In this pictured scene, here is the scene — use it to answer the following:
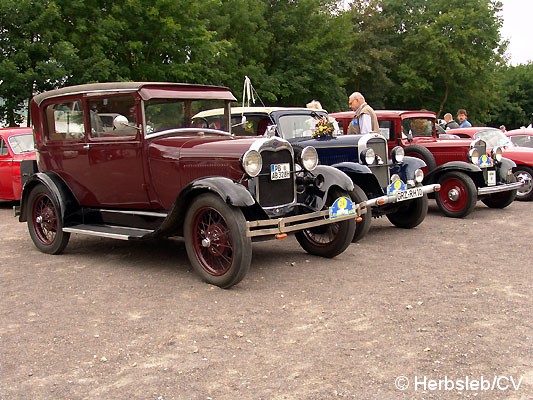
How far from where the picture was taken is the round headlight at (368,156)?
798 cm

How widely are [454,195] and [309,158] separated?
404cm

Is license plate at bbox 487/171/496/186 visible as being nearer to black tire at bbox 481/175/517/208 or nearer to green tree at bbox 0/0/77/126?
black tire at bbox 481/175/517/208

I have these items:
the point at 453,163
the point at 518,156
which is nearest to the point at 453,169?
the point at 453,163

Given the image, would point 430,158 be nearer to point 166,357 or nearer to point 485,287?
point 485,287

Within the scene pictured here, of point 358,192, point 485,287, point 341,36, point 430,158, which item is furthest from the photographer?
point 341,36

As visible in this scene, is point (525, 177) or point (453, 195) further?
point (525, 177)

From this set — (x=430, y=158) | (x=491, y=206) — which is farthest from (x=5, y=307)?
(x=491, y=206)

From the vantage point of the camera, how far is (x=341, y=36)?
25.7 metres

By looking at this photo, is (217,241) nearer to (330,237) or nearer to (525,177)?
(330,237)

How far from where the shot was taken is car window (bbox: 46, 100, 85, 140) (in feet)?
22.0

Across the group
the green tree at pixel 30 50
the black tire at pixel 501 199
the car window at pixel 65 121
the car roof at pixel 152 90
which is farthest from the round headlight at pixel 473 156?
the green tree at pixel 30 50

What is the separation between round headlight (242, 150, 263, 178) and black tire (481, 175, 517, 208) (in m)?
6.26

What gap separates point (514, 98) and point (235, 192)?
→ 5510 centimetres

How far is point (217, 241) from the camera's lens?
5375 millimetres
